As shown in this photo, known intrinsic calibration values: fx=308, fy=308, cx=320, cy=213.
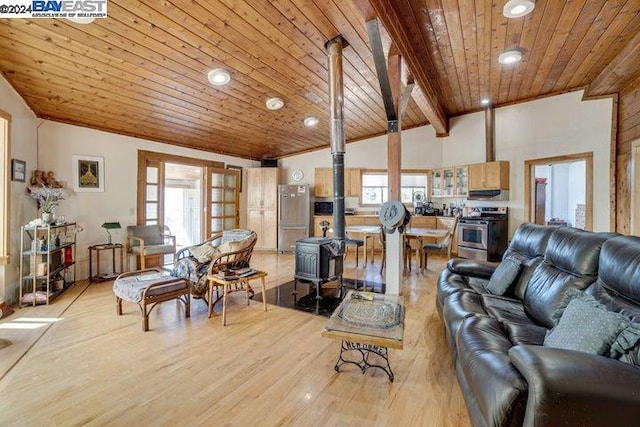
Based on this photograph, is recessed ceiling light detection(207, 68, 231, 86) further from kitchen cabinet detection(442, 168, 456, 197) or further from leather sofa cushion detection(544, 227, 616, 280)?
kitchen cabinet detection(442, 168, 456, 197)

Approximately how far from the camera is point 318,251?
3771mm

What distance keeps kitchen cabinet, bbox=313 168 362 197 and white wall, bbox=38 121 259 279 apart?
11.3ft

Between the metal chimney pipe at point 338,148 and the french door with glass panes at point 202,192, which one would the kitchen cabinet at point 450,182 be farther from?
the french door with glass panes at point 202,192

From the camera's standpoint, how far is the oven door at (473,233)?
233 inches

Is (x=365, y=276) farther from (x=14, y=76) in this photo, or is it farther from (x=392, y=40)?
(x=14, y=76)

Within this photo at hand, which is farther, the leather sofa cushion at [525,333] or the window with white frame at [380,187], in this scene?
the window with white frame at [380,187]

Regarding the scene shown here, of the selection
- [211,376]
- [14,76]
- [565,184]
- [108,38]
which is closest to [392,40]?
[108,38]

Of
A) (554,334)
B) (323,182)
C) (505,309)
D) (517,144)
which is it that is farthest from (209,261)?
(517,144)

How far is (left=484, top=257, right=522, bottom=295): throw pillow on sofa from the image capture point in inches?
107

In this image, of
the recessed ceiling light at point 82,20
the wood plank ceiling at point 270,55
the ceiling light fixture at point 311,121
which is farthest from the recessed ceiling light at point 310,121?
the recessed ceiling light at point 82,20

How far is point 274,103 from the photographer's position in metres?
4.80

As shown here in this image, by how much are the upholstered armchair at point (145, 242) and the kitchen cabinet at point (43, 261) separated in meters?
0.83

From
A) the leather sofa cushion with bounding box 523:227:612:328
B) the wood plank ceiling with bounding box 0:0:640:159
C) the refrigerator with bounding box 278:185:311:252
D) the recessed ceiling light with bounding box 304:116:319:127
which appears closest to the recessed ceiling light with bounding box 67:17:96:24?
the wood plank ceiling with bounding box 0:0:640:159

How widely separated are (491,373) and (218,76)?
3.94 meters
